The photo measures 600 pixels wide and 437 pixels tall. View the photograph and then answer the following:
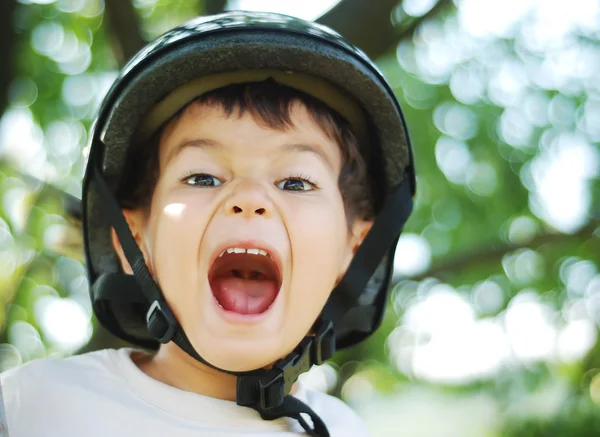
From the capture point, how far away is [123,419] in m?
2.26

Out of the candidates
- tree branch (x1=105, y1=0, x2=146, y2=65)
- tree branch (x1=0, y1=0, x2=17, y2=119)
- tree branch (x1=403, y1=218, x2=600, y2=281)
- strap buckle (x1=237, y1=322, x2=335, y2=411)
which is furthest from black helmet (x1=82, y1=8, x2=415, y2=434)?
tree branch (x1=403, y1=218, x2=600, y2=281)

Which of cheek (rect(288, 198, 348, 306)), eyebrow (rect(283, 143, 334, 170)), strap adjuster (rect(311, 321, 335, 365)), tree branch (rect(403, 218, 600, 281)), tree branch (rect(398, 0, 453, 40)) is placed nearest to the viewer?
cheek (rect(288, 198, 348, 306))

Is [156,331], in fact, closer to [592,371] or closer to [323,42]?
[323,42]

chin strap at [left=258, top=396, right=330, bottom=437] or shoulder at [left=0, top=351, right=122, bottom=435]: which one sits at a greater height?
chin strap at [left=258, top=396, right=330, bottom=437]

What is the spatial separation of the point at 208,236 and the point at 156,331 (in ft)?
1.21

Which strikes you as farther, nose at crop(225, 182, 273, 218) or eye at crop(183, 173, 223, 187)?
eye at crop(183, 173, 223, 187)

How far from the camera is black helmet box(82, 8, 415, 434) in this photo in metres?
2.51

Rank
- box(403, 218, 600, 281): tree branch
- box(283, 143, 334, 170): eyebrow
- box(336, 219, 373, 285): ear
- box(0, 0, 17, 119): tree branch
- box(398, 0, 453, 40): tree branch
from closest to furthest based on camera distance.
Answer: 1. box(283, 143, 334, 170): eyebrow
2. box(336, 219, 373, 285): ear
3. box(0, 0, 17, 119): tree branch
4. box(398, 0, 453, 40): tree branch
5. box(403, 218, 600, 281): tree branch

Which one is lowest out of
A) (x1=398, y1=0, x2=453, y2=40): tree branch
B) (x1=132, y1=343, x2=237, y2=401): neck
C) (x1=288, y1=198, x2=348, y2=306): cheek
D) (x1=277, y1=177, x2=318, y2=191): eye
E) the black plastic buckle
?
(x1=132, y1=343, x2=237, y2=401): neck

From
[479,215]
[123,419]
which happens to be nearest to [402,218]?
[123,419]

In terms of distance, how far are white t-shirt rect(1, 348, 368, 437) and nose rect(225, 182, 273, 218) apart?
603 millimetres

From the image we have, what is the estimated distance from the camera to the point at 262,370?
242 centimetres

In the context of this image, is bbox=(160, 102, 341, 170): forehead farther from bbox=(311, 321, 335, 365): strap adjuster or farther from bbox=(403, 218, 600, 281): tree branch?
bbox=(403, 218, 600, 281): tree branch

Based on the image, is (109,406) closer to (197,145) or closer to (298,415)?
(298,415)
